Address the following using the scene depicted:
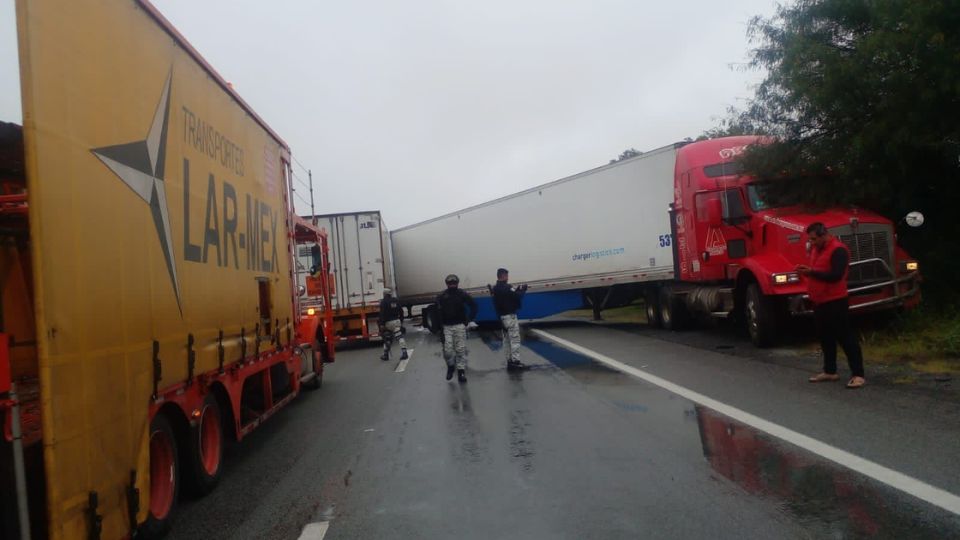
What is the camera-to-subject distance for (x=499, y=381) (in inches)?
476

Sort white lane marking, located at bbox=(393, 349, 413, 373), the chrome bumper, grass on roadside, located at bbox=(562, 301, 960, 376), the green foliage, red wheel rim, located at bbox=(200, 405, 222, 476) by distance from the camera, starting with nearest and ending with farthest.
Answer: red wheel rim, located at bbox=(200, 405, 222, 476), grass on roadside, located at bbox=(562, 301, 960, 376), the green foliage, the chrome bumper, white lane marking, located at bbox=(393, 349, 413, 373)

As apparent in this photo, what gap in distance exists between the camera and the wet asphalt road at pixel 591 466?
16.4ft

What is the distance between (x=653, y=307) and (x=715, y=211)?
7729mm

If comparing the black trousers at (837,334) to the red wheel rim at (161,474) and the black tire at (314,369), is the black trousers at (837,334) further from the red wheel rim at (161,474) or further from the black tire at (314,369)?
the red wheel rim at (161,474)

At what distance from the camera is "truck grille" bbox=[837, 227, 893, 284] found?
1227 centimetres

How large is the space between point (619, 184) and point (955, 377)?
40.8 feet

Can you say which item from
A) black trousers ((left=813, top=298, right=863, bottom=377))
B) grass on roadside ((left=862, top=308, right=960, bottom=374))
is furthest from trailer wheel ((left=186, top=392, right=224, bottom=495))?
grass on roadside ((left=862, top=308, right=960, bottom=374))

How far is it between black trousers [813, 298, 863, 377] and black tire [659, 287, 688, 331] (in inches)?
370

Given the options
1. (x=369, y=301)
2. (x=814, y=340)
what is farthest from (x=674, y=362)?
(x=369, y=301)

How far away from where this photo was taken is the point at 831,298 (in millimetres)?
9227

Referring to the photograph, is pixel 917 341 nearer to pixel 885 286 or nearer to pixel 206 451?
pixel 885 286

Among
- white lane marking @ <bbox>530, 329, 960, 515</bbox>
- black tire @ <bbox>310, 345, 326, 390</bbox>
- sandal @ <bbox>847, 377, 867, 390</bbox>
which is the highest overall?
black tire @ <bbox>310, 345, 326, 390</bbox>

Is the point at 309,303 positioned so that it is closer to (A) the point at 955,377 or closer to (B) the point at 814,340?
(B) the point at 814,340

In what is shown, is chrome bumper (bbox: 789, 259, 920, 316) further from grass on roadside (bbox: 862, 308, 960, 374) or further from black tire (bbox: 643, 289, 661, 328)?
black tire (bbox: 643, 289, 661, 328)
